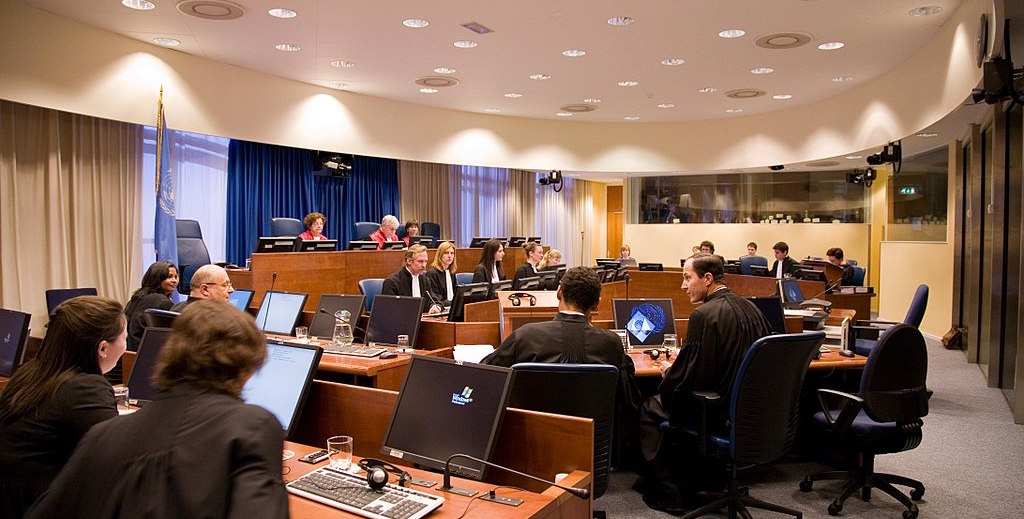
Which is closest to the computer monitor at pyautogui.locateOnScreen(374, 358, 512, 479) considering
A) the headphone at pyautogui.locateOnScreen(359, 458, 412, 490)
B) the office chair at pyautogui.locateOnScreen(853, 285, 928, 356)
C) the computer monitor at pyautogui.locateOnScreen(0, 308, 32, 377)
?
the headphone at pyautogui.locateOnScreen(359, 458, 412, 490)

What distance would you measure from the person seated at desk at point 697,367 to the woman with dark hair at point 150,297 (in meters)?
3.25

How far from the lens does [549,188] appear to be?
53.7ft

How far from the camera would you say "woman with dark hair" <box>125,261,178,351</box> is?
14.9 ft

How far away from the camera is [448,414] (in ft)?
7.86

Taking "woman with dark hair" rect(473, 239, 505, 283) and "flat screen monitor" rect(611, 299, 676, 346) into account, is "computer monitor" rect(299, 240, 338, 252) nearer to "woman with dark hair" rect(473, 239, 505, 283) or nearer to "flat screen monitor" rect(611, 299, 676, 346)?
"woman with dark hair" rect(473, 239, 505, 283)

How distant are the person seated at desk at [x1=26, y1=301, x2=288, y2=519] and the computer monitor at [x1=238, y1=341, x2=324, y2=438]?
3.90 ft

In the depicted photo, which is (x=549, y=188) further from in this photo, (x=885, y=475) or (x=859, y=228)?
(x=885, y=475)

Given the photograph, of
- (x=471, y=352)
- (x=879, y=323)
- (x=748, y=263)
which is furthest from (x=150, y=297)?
(x=748, y=263)

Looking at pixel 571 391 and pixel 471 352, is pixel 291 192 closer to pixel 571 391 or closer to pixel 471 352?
pixel 471 352

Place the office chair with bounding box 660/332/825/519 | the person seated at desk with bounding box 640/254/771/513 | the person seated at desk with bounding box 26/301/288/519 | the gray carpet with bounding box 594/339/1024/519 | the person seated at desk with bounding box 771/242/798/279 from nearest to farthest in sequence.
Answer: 1. the person seated at desk with bounding box 26/301/288/519
2. the office chair with bounding box 660/332/825/519
3. the person seated at desk with bounding box 640/254/771/513
4. the gray carpet with bounding box 594/339/1024/519
5. the person seated at desk with bounding box 771/242/798/279

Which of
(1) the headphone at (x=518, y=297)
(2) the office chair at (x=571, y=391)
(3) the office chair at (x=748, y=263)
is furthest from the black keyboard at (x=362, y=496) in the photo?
(3) the office chair at (x=748, y=263)

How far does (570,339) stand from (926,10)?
5.94m

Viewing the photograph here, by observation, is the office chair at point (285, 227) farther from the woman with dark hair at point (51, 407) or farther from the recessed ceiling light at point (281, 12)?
the woman with dark hair at point (51, 407)

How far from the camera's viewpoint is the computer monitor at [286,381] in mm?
2652
